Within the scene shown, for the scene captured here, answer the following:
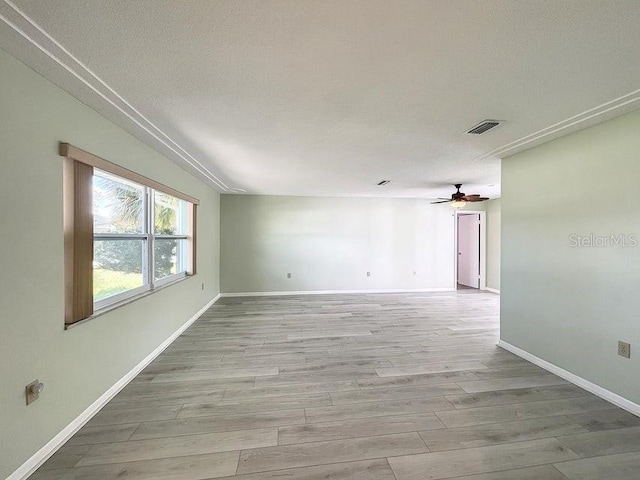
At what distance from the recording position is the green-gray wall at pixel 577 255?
206cm

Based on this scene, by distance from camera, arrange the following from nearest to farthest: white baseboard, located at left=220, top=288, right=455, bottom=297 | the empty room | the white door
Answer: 1. the empty room
2. white baseboard, located at left=220, top=288, right=455, bottom=297
3. the white door

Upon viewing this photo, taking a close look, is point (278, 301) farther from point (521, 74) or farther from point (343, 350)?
point (521, 74)

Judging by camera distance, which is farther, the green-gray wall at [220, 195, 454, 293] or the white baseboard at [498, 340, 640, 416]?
the green-gray wall at [220, 195, 454, 293]

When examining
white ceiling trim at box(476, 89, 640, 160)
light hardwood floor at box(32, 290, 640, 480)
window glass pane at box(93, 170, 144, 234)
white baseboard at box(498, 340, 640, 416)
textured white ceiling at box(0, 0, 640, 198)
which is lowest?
light hardwood floor at box(32, 290, 640, 480)

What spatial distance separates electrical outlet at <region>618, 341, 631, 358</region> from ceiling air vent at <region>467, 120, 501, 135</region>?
2.04 meters

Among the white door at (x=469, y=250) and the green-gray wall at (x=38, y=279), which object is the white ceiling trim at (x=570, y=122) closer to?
the green-gray wall at (x=38, y=279)

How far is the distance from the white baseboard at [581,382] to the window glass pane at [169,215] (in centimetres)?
448

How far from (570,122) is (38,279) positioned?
4.02 metres

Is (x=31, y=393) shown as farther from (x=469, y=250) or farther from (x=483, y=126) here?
(x=469, y=250)

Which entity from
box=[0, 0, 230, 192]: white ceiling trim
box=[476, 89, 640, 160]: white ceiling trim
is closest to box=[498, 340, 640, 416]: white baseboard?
box=[476, 89, 640, 160]: white ceiling trim

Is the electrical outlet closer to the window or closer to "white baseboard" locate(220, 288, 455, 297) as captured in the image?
the window

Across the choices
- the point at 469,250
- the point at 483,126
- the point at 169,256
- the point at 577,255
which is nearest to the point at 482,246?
the point at 469,250

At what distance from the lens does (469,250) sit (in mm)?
7305

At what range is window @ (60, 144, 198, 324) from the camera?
1.80 meters
